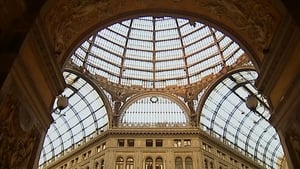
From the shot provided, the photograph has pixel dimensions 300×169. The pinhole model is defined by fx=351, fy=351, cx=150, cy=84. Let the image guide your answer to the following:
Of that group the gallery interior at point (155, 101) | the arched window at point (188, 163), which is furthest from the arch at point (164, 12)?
the arched window at point (188, 163)

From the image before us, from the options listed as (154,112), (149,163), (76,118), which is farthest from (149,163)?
(76,118)

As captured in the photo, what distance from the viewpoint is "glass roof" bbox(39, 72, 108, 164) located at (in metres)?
44.1

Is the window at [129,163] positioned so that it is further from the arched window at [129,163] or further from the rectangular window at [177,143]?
the rectangular window at [177,143]

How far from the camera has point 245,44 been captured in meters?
14.2

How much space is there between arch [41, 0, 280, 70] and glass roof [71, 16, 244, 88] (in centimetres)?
2824

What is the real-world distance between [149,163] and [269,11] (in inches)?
1262

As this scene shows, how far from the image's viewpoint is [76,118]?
46625 millimetres

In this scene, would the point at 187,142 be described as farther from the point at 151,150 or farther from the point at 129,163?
the point at 129,163

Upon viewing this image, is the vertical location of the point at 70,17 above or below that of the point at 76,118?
below

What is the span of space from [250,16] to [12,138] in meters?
9.43

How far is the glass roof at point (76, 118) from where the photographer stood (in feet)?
145

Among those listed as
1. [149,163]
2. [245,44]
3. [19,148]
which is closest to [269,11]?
[245,44]

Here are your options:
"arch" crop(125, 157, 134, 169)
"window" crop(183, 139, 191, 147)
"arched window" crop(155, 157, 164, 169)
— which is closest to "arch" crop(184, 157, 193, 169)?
"window" crop(183, 139, 191, 147)

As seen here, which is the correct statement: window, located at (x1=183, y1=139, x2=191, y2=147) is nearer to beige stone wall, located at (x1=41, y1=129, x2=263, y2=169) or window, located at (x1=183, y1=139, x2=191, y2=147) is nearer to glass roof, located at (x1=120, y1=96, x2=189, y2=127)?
beige stone wall, located at (x1=41, y1=129, x2=263, y2=169)
